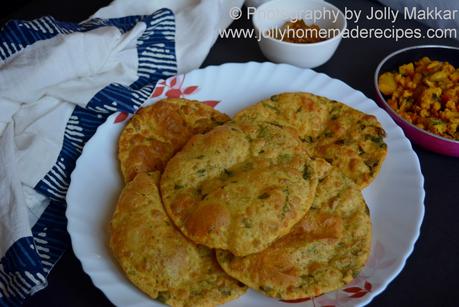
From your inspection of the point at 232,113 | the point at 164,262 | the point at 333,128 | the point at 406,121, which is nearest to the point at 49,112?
the point at 232,113

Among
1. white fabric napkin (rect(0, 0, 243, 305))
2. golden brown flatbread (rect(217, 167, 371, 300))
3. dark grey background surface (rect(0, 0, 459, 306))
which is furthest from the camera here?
white fabric napkin (rect(0, 0, 243, 305))

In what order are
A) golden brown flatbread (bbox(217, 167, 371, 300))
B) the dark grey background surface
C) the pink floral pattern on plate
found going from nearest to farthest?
1. golden brown flatbread (bbox(217, 167, 371, 300))
2. the dark grey background surface
3. the pink floral pattern on plate

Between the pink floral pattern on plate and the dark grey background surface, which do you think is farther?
the pink floral pattern on plate

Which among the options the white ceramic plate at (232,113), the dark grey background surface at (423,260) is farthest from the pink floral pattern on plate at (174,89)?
the dark grey background surface at (423,260)

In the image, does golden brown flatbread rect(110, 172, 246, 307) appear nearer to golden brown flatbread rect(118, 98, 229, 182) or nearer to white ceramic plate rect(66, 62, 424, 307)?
white ceramic plate rect(66, 62, 424, 307)

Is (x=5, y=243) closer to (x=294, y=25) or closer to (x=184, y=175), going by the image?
(x=184, y=175)

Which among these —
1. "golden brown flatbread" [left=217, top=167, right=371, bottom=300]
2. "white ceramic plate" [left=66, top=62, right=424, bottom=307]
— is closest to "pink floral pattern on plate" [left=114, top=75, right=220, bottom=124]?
"white ceramic plate" [left=66, top=62, right=424, bottom=307]

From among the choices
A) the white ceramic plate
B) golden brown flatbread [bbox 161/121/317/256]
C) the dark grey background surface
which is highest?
golden brown flatbread [bbox 161/121/317/256]

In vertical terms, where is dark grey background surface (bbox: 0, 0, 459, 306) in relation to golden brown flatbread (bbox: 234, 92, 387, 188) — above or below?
below
